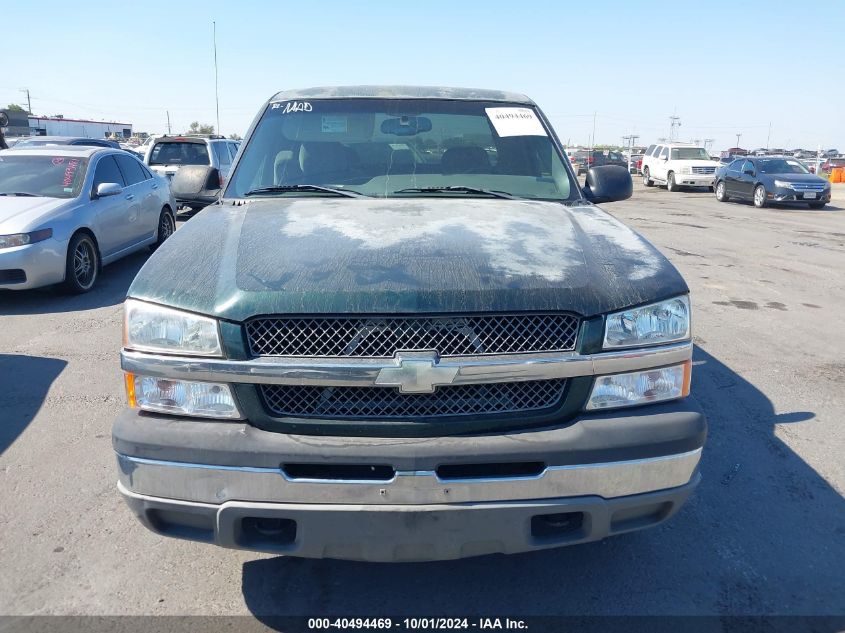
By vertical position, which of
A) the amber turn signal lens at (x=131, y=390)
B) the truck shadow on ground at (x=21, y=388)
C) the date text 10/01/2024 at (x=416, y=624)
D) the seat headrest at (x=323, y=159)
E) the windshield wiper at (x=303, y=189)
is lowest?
the truck shadow on ground at (x=21, y=388)

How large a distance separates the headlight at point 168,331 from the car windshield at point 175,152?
14212mm

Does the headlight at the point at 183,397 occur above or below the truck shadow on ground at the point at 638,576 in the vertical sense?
above

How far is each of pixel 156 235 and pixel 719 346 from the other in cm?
795

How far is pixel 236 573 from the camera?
2.97 m

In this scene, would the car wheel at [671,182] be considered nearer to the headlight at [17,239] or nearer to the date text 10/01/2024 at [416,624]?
the headlight at [17,239]

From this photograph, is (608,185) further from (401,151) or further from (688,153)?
(688,153)

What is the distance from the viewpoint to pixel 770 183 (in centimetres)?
2102

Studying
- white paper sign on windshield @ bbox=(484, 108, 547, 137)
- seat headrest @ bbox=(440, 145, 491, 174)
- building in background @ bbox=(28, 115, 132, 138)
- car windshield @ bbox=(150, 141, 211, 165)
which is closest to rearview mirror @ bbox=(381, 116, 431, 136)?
seat headrest @ bbox=(440, 145, 491, 174)

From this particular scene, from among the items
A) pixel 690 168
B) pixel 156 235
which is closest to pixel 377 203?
pixel 156 235

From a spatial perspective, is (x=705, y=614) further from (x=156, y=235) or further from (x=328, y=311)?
(x=156, y=235)

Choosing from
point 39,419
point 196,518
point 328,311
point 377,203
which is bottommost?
point 39,419

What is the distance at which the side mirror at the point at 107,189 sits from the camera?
8.51 metres

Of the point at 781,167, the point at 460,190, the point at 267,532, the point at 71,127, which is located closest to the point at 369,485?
the point at 267,532

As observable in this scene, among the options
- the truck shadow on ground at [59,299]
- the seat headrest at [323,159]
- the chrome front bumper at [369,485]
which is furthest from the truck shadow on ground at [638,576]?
the truck shadow on ground at [59,299]
